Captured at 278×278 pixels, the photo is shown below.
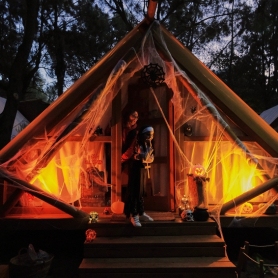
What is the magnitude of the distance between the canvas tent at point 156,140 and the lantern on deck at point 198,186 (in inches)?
1.5

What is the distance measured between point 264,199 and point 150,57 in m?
3.80

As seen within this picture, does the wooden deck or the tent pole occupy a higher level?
the tent pole

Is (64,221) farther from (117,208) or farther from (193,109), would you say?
(193,109)

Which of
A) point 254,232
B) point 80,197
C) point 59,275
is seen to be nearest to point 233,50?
point 254,232

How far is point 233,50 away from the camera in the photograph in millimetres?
23438

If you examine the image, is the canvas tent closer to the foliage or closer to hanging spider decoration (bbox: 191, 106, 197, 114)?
hanging spider decoration (bbox: 191, 106, 197, 114)

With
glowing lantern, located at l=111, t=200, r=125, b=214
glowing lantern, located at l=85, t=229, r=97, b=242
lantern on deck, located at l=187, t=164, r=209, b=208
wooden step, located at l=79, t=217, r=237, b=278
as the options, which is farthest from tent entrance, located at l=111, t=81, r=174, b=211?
glowing lantern, located at l=85, t=229, r=97, b=242

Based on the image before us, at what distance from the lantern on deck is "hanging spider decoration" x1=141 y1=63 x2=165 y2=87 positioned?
1876mm

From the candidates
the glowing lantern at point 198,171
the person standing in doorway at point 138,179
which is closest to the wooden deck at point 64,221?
the person standing in doorway at point 138,179

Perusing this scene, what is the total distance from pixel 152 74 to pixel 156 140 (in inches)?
63.8

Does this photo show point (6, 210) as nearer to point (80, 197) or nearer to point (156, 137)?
point (80, 197)

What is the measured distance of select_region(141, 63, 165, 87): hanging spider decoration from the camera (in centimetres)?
680

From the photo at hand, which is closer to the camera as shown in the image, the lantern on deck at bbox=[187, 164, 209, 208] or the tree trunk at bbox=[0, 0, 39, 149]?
the lantern on deck at bbox=[187, 164, 209, 208]

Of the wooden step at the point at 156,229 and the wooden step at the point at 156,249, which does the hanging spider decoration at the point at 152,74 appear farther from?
the wooden step at the point at 156,249
